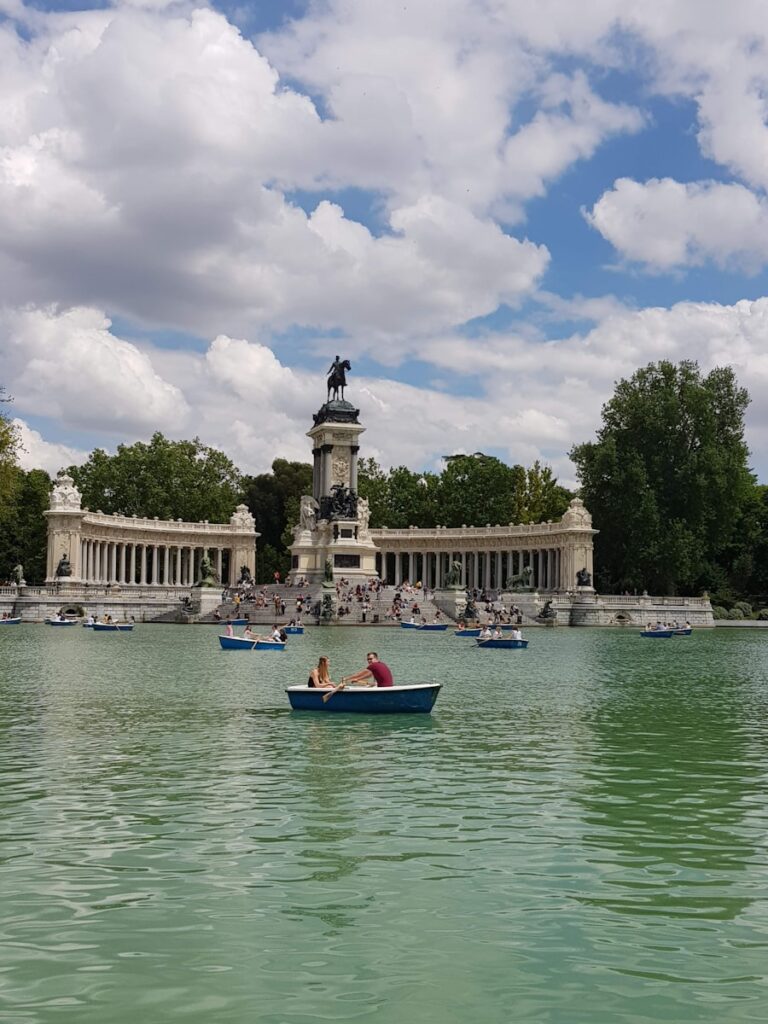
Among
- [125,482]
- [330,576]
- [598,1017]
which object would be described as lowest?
[598,1017]

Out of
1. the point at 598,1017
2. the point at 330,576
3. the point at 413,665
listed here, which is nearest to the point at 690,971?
the point at 598,1017

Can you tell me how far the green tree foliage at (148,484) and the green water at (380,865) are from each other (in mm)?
78511

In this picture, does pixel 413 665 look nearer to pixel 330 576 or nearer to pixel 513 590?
pixel 330 576

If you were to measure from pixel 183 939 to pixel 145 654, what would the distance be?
3152 cm

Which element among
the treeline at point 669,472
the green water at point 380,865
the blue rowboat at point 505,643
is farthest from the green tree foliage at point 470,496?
the green water at point 380,865

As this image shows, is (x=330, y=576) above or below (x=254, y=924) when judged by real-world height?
above

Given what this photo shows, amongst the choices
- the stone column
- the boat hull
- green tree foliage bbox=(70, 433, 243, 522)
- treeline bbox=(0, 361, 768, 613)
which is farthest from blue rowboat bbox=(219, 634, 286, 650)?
green tree foliage bbox=(70, 433, 243, 522)

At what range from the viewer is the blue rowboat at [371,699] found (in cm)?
2172

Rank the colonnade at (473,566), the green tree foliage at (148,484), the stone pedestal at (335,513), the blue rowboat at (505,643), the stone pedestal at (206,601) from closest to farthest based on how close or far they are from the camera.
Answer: the blue rowboat at (505,643)
the stone pedestal at (206,601)
the stone pedestal at (335,513)
the colonnade at (473,566)
the green tree foliage at (148,484)

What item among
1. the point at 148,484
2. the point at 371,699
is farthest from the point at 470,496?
the point at 371,699

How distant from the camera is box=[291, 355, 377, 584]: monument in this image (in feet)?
280

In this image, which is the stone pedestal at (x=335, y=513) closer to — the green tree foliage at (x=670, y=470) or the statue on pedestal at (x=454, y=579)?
the statue on pedestal at (x=454, y=579)

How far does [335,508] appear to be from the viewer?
87.0 metres

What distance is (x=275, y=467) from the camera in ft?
391
